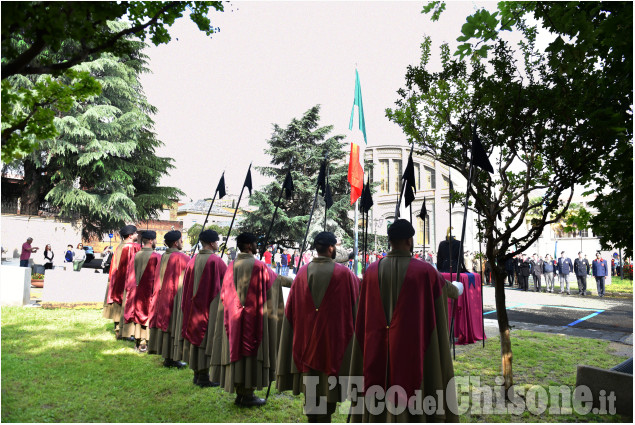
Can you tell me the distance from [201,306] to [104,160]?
22.2 m

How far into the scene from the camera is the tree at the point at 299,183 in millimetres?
31688

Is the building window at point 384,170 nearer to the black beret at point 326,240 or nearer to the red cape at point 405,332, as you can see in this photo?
the black beret at point 326,240

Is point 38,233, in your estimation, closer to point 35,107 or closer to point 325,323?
point 35,107

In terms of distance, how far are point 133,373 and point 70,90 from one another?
4.26 m

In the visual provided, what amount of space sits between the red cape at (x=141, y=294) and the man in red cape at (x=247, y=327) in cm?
280

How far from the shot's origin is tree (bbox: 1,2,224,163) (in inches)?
111

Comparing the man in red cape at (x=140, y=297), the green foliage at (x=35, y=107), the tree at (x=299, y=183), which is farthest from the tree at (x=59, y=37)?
the tree at (x=299, y=183)

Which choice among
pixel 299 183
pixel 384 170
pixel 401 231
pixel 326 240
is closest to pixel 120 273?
pixel 326 240

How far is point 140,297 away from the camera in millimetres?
7504

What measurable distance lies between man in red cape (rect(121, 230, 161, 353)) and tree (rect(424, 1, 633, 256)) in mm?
6007

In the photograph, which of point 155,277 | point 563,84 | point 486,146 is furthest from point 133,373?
point 563,84

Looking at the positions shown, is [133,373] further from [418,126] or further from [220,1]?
[418,126]

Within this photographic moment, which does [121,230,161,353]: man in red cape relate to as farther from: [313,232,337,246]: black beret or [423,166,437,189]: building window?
[423,166,437,189]: building window

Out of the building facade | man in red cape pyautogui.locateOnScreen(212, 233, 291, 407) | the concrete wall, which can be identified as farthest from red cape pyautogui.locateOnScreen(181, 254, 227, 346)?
the building facade
